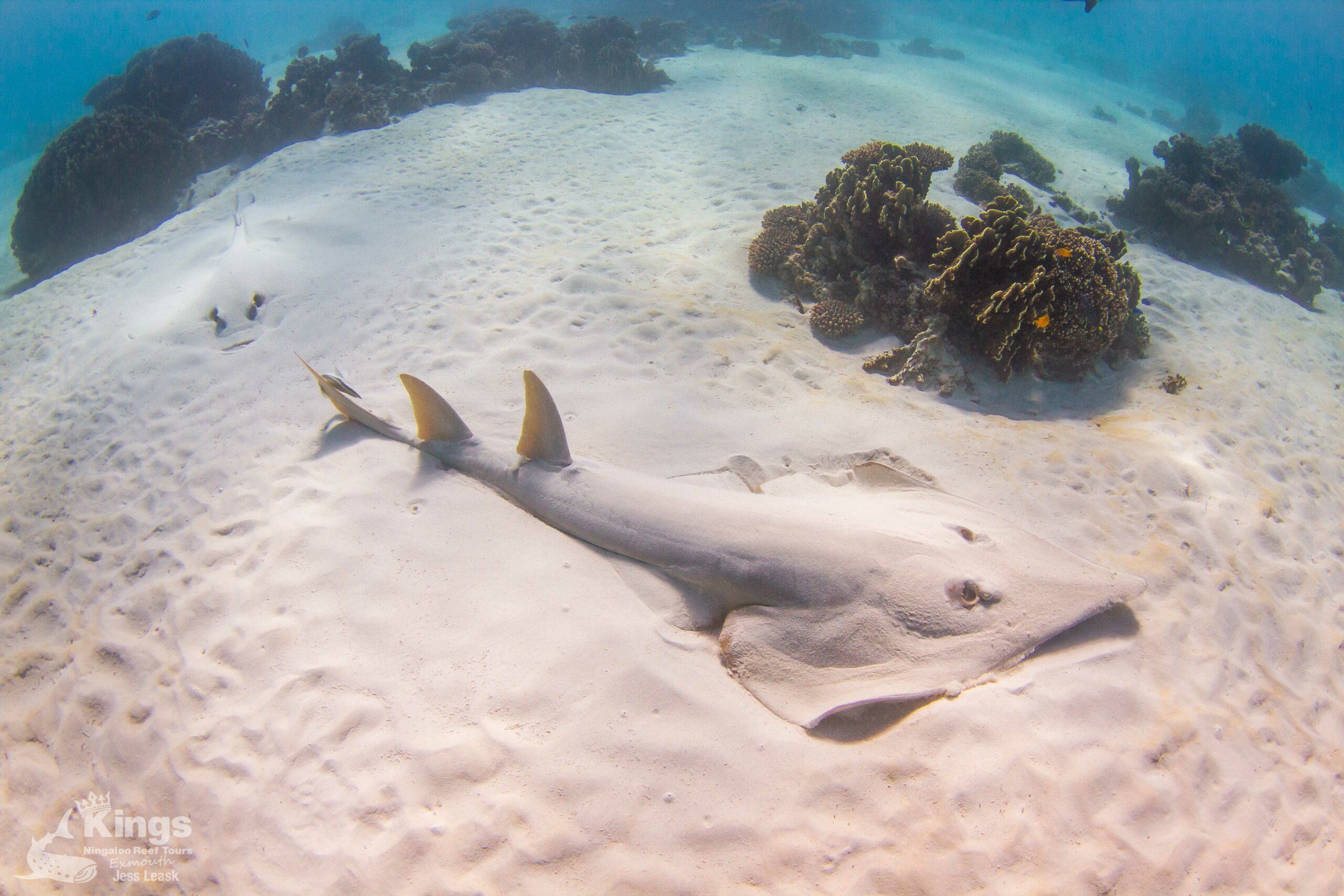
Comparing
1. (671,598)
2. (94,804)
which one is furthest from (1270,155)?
(94,804)

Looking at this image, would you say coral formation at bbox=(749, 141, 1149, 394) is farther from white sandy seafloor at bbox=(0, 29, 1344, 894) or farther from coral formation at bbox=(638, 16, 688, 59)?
coral formation at bbox=(638, 16, 688, 59)

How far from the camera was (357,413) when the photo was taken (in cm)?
484

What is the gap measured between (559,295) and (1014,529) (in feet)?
17.3

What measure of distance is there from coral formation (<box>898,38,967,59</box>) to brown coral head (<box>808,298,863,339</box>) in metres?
27.3

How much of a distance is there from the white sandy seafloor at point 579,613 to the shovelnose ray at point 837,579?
0.20 m

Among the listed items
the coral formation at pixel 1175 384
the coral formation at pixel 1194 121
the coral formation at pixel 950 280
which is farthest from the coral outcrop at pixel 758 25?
the coral formation at pixel 1175 384

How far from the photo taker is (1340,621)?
3.78 metres

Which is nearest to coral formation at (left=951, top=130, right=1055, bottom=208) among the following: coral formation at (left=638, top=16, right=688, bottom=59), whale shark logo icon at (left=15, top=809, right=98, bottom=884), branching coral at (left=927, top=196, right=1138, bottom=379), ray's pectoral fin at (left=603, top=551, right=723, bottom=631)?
branching coral at (left=927, top=196, right=1138, bottom=379)

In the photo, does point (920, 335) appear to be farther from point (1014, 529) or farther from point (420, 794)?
point (420, 794)

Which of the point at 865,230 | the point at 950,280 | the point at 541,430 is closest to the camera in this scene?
the point at 541,430

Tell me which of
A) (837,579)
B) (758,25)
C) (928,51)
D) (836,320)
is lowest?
(837,579)

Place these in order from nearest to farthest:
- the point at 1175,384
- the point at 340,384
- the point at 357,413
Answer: the point at 357,413 < the point at 340,384 < the point at 1175,384

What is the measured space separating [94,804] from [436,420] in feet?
9.51

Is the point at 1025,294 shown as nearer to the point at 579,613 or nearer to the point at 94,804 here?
the point at 579,613
